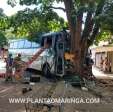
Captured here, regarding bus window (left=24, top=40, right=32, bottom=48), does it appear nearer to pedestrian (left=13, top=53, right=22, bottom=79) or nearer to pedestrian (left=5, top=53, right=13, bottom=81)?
pedestrian (left=13, top=53, right=22, bottom=79)

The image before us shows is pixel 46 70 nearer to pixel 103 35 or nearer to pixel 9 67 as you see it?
pixel 9 67

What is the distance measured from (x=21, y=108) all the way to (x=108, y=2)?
39.3 ft

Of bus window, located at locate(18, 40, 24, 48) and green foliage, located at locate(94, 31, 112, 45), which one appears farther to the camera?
bus window, located at locate(18, 40, 24, 48)

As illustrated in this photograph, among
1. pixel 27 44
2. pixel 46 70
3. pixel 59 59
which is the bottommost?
pixel 46 70

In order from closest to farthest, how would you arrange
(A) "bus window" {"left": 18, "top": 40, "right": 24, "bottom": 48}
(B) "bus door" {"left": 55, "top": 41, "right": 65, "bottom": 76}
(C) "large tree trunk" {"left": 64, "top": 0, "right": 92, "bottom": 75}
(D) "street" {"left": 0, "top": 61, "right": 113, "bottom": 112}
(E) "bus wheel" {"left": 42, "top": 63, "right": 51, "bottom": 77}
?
(D) "street" {"left": 0, "top": 61, "right": 113, "bottom": 112}, (B) "bus door" {"left": 55, "top": 41, "right": 65, "bottom": 76}, (C) "large tree trunk" {"left": 64, "top": 0, "right": 92, "bottom": 75}, (E) "bus wheel" {"left": 42, "top": 63, "right": 51, "bottom": 77}, (A) "bus window" {"left": 18, "top": 40, "right": 24, "bottom": 48}

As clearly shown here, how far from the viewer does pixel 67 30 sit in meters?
24.6

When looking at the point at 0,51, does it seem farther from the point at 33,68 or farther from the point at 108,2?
the point at 108,2

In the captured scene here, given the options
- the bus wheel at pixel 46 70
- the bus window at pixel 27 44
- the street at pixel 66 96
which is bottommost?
the street at pixel 66 96

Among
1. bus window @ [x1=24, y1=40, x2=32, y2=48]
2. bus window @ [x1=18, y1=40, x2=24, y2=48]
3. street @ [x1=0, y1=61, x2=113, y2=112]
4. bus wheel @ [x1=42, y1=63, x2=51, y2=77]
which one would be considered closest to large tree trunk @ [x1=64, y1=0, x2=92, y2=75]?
bus wheel @ [x1=42, y1=63, x2=51, y2=77]

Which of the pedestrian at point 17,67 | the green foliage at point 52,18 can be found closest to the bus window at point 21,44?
the green foliage at point 52,18

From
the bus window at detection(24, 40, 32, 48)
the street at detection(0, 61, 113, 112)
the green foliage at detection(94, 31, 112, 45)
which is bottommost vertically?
the street at detection(0, 61, 113, 112)

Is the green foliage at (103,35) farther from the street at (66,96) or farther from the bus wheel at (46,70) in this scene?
the street at (66,96)

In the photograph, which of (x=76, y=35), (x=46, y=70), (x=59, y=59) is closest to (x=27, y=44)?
(x=46, y=70)

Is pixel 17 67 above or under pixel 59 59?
under
